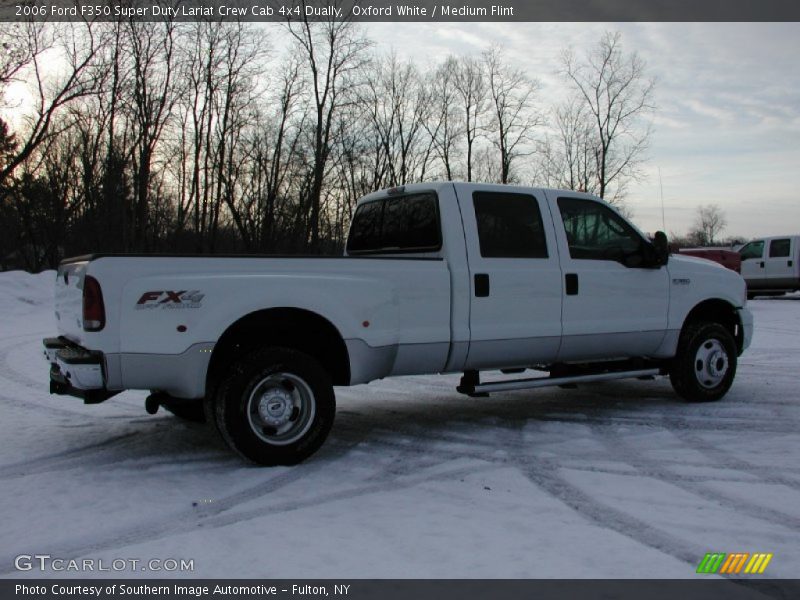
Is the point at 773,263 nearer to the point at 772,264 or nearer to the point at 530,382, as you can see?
the point at 772,264

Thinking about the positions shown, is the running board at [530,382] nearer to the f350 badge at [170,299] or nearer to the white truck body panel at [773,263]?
the f350 badge at [170,299]

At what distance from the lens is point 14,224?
129 ft

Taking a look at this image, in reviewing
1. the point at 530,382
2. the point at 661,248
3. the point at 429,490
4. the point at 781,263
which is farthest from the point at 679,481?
the point at 781,263

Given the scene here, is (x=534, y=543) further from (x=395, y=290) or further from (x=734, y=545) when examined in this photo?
(x=395, y=290)

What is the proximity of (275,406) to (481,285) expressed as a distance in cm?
189

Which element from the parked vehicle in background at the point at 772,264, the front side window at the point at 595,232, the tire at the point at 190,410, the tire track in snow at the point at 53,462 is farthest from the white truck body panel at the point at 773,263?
the tire track in snow at the point at 53,462

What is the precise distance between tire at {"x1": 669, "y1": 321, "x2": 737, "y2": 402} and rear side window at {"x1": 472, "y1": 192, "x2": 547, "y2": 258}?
1924mm

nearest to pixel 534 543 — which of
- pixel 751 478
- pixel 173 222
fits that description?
pixel 751 478

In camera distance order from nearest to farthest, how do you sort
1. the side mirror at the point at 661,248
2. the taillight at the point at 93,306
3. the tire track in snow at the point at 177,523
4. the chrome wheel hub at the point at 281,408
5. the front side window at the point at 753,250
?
the tire track in snow at the point at 177,523 → the taillight at the point at 93,306 → the chrome wheel hub at the point at 281,408 → the side mirror at the point at 661,248 → the front side window at the point at 753,250

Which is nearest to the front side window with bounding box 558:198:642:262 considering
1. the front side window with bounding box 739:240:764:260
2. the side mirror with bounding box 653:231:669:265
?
the side mirror with bounding box 653:231:669:265

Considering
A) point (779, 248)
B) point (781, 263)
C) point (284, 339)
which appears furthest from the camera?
point (779, 248)

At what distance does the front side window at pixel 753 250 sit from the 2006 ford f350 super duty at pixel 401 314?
16.7m

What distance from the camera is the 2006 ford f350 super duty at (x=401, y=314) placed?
4629 millimetres

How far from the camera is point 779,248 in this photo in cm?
2203
